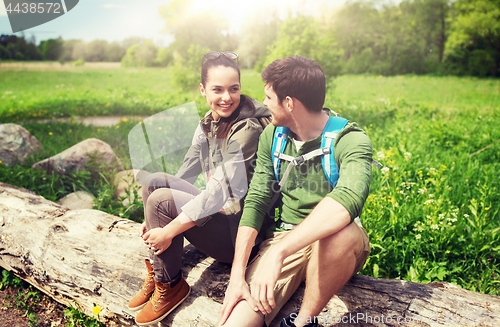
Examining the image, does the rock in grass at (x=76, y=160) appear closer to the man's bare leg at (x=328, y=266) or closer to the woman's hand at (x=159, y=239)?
the woman's hand at (x=159, y=239)

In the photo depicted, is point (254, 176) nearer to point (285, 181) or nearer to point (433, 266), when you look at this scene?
point (285, 181)

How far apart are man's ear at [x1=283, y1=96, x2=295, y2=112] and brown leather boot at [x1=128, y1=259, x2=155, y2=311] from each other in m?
1.15

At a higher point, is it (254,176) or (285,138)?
(285,138)

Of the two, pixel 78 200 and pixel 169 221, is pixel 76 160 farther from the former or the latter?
pixel 169 221

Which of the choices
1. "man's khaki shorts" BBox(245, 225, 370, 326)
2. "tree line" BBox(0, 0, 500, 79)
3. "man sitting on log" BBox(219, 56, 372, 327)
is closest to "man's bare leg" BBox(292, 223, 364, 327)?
"man sitting on log" BBox(219, 56, 372, 327)

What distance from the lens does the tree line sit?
14.2 m

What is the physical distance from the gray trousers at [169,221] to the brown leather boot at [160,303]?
0.15ft

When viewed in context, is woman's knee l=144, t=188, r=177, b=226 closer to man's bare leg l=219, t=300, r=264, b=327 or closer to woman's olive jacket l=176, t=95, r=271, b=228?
woman's olive jacket l=176, t=95, r=271, b=228

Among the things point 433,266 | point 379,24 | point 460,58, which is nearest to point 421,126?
point 433,266

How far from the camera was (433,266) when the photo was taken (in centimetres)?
217

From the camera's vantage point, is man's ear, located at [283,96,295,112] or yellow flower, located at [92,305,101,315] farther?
yellow flower, located at [92,305,101,315]

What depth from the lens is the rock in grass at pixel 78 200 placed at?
11.1ft

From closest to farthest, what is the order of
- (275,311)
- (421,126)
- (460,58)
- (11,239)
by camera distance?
(275,311) < (11,239) < (421,126) < (460,58)

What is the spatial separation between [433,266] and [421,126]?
12.1 ft
